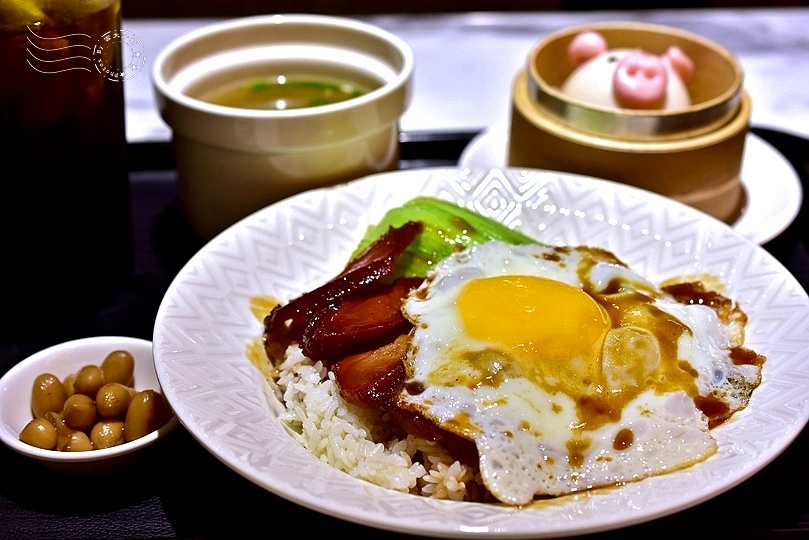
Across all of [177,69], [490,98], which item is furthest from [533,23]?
[177,69]

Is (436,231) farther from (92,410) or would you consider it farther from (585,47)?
(585,47)

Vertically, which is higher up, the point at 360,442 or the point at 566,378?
the point at 566,378

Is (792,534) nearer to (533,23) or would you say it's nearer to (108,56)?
(108,56)

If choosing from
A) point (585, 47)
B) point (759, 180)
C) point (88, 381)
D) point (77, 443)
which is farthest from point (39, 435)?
point (759, 180)

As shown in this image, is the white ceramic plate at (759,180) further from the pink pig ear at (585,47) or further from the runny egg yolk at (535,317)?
the runny egg yolk at (535,317)

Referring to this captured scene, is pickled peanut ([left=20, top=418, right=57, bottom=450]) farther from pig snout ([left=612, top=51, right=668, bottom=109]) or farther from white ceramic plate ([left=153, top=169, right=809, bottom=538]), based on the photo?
pig snout ([left=612, top=51, right=668, bottom=109])

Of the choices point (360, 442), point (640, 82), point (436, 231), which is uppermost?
point (640, 82)

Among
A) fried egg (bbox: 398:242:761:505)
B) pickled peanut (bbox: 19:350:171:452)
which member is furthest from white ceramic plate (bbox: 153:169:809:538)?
pickled peanut (bbox: 19:350:171:452)
